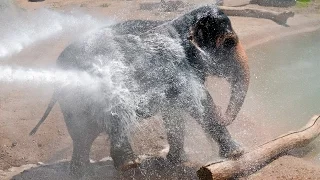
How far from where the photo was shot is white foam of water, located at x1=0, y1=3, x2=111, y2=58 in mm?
11921

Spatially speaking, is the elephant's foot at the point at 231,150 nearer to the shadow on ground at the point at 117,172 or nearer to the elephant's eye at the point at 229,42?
the shadow on ground at the point at 117,172

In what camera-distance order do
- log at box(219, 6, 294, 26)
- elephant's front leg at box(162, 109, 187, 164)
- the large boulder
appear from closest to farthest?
elephant's front leg at box(162, 109, 187, 164) < log at box(219, 6, 294, 26) < the large boulder

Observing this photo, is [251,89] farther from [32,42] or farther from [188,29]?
[32,42]

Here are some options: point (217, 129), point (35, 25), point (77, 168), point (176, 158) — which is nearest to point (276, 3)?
point (35, 25)

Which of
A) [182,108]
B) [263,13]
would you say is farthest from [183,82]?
[263,13]

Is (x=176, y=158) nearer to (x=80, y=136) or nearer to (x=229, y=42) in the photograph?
(x=80, y=136)

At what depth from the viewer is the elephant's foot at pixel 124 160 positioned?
4691mm

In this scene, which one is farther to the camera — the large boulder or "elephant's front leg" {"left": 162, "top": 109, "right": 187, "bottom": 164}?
the large boulder

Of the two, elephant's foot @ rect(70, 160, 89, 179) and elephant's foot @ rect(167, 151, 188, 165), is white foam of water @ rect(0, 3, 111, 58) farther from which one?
elephant's foot @ rect(167, 151, 188, 165)

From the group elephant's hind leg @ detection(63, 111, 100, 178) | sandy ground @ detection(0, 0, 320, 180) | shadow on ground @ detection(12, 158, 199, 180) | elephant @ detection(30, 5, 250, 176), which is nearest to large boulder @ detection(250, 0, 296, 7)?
sandy ground @ detection(0, 0, 320, 180)

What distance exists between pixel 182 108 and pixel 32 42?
772cm

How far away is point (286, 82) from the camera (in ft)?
29.4

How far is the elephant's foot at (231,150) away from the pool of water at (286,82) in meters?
1.59

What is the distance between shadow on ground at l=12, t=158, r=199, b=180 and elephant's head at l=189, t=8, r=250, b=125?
84 centimetres
